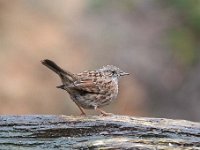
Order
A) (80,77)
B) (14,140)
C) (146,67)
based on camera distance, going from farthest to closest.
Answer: (146,67), (80,77), (14,140)

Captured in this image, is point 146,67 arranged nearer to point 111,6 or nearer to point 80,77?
point 111,6

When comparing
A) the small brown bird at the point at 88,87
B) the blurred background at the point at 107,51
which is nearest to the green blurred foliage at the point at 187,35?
the blurred background at the point at 107,51

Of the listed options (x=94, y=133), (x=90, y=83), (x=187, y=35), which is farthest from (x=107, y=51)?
(x=94, y=133)

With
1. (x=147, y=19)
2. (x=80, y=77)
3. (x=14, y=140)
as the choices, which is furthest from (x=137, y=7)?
(x=14, y=140)

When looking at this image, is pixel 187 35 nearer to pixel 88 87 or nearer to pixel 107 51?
pixel 107 51

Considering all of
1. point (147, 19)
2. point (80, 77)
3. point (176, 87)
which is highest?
point (147, 19)

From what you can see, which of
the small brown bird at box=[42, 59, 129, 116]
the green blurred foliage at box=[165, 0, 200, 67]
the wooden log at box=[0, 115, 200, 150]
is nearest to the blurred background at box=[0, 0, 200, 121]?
the green blurred foliage at box=[165, 0, 200, 67]

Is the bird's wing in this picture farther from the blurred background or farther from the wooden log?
the blurred background
